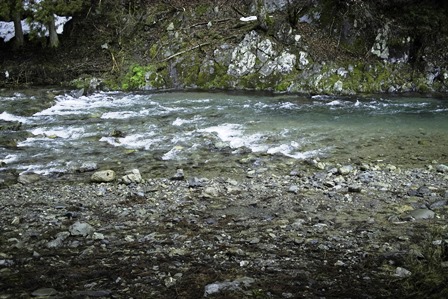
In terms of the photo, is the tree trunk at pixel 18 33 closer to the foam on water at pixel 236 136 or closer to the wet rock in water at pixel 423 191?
the foam on water at pixel 236 136

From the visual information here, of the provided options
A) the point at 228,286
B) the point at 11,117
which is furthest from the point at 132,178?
the point at 11,117

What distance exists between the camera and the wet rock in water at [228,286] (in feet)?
13.8

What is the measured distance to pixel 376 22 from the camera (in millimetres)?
18812

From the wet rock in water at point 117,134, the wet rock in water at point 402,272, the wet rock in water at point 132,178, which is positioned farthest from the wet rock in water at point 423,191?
the wet rock in water at point 117,134

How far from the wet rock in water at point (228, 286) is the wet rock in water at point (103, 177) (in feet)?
15.4

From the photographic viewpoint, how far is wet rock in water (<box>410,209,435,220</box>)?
624 cm

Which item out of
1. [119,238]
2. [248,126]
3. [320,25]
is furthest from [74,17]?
[119,238]

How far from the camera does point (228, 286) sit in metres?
4.30

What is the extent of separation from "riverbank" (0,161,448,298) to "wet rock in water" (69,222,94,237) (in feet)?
0.04

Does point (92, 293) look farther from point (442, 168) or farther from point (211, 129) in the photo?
point (211, 129)

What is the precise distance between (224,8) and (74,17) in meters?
8.02

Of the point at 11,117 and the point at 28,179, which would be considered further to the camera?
the point at 11,117

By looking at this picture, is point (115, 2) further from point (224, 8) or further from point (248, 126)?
point (248, 126)

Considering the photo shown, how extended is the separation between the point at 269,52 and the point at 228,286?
1592 cm
